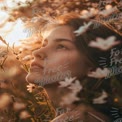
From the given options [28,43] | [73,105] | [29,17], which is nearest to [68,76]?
[73,105]

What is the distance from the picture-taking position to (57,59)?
1643mm

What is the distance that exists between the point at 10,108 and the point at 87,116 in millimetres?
414

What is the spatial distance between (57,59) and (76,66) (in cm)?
11

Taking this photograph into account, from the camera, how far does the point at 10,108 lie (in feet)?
5.34

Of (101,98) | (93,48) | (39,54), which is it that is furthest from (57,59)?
(101,98)

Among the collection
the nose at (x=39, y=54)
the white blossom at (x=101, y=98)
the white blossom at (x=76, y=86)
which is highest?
the nose at (x=39, y=54)

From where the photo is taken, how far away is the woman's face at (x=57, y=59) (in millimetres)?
1620

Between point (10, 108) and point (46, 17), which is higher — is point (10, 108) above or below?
below

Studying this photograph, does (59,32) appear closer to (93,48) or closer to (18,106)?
(93,48)

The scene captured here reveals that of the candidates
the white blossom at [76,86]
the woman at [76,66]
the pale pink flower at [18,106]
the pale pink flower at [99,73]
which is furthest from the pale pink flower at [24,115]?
the pale pink flower at [99,73]

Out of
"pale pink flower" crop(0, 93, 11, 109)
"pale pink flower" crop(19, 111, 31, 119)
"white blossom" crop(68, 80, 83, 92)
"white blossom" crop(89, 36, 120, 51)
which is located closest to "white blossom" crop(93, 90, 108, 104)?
"white blossom" crop(68, 80, 83, 92)

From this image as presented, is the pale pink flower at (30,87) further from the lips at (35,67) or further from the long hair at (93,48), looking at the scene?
the long hair at (93,48)

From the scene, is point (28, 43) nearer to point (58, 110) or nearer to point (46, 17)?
point (46, 17)

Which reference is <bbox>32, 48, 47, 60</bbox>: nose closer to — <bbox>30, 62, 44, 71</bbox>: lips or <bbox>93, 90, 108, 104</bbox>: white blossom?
<bbox>30, 62, 44, 71</bbox>: lips
